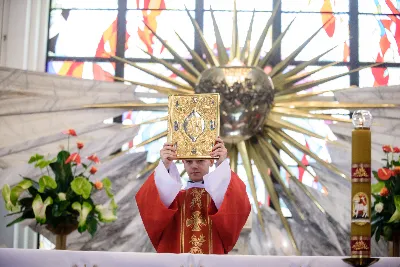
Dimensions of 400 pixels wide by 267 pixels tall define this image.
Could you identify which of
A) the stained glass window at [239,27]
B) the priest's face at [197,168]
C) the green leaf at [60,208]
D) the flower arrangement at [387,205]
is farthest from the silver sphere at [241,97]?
the priest's face at [197,168]

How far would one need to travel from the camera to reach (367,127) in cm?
254

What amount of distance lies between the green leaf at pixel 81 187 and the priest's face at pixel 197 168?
68.3 inches

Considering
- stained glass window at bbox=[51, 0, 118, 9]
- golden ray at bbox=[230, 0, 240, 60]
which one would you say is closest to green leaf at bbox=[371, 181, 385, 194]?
golden ray at bbox=[230, 0, 240, 60]

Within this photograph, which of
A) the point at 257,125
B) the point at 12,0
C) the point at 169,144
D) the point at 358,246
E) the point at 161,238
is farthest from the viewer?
the point at 12,0

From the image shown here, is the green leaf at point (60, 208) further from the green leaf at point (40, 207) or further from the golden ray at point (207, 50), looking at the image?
the golden ray at point (207, 50)

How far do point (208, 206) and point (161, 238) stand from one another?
272 mm

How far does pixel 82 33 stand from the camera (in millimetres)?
7785

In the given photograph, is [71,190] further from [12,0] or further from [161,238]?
[12,0]

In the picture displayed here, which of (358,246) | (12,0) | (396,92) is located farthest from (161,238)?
(12,0)

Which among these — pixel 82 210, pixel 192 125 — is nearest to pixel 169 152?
pixel 192 125

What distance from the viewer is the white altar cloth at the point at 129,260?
2732mm

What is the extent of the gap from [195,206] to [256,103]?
2.31 m

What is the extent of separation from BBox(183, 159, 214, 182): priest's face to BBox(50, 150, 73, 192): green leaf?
6.16 feet

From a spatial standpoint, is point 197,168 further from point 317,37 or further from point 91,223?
point 317,37
